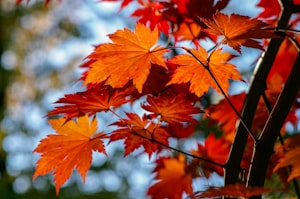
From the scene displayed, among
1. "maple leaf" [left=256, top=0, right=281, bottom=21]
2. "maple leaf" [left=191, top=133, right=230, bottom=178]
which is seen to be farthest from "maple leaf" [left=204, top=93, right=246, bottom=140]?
"maple leaf" [left=256, top=0, right=281, bottom=21]

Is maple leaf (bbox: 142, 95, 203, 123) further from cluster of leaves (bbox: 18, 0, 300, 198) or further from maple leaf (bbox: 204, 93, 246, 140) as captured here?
maple leaf (bbox: 204, 93, 246, 140)

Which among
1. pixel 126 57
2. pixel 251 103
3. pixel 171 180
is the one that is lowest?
pixel 171 180

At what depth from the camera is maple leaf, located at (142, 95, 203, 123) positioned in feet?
2.19

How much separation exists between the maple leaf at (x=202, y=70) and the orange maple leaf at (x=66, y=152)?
0.13m

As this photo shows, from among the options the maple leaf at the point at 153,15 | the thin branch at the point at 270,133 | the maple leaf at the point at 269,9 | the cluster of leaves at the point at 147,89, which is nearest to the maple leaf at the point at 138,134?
the cluster of leaves at the point at 147,89

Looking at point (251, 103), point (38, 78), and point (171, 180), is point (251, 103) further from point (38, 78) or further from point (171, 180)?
point (38, 78)

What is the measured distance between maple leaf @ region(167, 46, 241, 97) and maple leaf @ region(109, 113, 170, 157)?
0.25 feet

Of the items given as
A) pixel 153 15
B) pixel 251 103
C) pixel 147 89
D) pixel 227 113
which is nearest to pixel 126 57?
pixel 147 89

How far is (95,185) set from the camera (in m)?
4.52

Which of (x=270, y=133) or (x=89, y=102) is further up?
(x=89, y=102)

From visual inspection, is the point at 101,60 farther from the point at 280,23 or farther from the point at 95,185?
the point at 95,185

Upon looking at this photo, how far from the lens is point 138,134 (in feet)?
2.15

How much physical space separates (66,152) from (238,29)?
0.92 feet

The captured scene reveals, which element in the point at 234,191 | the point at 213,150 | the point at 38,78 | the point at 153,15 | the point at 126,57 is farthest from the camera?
the point at 38,78
